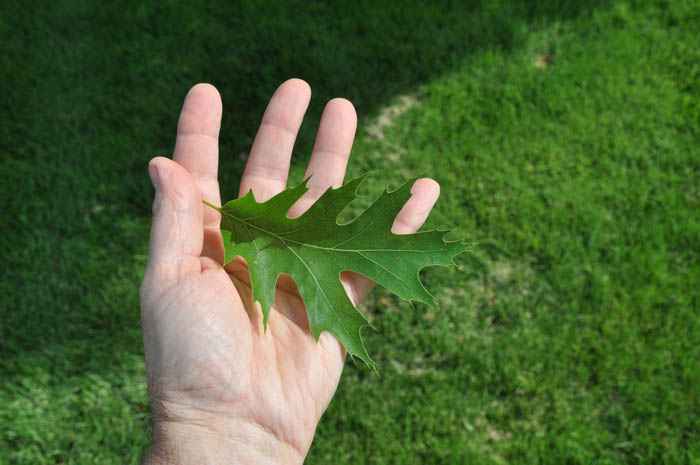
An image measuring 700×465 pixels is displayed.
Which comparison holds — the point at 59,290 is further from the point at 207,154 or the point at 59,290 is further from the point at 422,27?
the point at 422,27

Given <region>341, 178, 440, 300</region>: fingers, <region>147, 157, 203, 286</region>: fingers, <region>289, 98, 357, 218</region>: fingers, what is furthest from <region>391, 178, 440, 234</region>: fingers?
<region>147, 157, 203, 286</region>: fingers

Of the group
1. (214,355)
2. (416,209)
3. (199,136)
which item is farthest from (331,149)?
(214,355)

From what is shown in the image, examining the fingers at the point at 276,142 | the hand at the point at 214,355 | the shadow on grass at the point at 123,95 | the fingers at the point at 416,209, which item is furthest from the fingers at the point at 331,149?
the shadow on grass at the point at 123,95

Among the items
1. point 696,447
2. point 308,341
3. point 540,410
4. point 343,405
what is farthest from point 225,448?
point 696,447

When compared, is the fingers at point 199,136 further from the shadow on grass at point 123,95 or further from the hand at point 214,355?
the shadow on grass at point 123,95

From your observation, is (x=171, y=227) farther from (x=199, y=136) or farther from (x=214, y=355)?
(x=199, y=136)

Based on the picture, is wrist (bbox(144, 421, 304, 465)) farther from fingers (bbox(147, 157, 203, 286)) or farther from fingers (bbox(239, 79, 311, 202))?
fingers (bbox(239, 79, 311, 202))
